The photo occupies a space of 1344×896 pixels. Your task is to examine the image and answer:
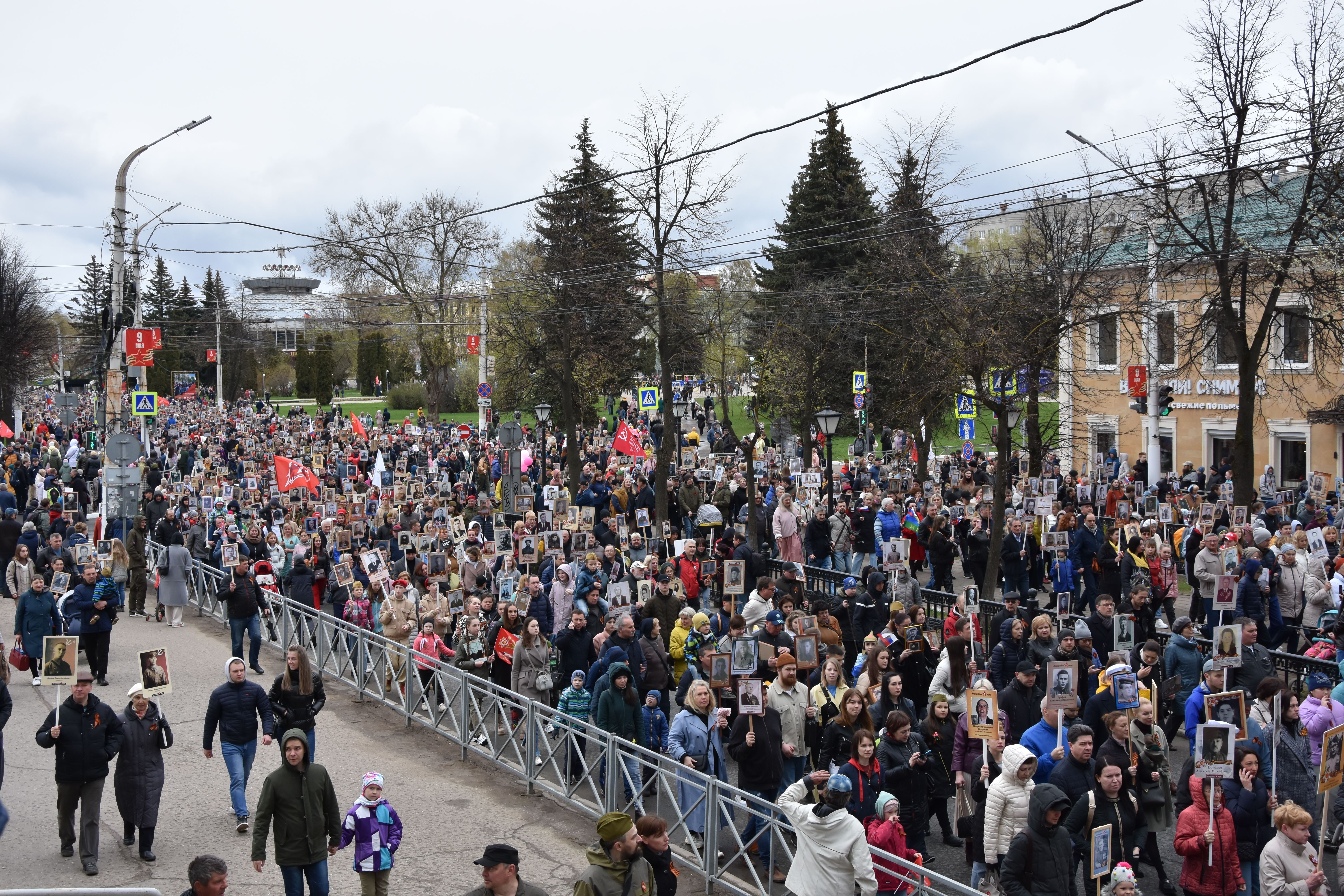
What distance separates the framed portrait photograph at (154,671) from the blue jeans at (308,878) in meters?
2.22

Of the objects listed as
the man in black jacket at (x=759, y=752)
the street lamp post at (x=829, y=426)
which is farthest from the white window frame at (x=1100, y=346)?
the man in black jacket at (x=759, y=752)

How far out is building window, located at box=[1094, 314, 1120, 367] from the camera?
29.9m

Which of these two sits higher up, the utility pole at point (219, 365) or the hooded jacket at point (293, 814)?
the utility pole at point (219, 365)

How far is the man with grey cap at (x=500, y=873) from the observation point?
5836 mm

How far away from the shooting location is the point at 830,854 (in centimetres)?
748

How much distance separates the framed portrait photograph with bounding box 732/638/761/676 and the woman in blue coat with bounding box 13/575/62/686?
870cm

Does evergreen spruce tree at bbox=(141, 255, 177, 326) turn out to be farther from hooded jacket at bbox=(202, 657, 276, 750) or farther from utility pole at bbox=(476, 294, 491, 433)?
hooded jacket at bbox=(202, 657, 276, 750)

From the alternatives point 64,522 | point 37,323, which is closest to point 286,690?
point 64,522

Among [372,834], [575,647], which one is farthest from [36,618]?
[372,834]

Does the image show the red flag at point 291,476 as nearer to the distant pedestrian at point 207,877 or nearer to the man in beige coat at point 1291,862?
the distant pedestrian at point 207,877

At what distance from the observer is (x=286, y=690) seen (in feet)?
33.6

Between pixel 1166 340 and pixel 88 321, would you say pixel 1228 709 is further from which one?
pixel 88 321

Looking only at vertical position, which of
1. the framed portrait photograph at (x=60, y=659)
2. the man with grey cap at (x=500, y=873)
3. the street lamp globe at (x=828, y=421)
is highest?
the street lamp globe at (x=828, y=421)

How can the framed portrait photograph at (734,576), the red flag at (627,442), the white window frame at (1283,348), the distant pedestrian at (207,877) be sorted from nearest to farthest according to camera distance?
the distant pedestrian at (207,877) → the framed portrait photograph at (734,576) → the white window frame at (1283,348) → the red flag at (627,442)
